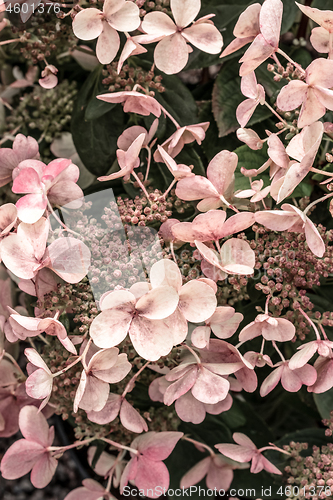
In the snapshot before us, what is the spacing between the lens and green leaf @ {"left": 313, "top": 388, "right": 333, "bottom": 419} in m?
0.63

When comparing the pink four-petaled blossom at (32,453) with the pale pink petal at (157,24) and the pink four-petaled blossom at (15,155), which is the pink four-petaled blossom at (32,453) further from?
the pale pink petal at (157,24)

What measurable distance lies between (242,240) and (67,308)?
20cm

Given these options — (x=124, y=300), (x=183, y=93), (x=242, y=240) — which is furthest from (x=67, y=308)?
(x=183, y=93)

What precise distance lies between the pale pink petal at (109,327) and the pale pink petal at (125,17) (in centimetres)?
30

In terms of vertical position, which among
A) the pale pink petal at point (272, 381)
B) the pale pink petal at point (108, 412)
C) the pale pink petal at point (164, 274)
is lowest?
the pale pink petal at point (108, 412)

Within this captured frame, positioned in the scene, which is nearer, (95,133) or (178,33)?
(178,33)

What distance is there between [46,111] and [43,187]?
28 cm

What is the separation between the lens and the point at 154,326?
425 millimetres

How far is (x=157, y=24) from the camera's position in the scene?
1.58 ft

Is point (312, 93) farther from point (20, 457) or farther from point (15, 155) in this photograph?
point (20, 457)

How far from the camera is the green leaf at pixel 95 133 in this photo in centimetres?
64

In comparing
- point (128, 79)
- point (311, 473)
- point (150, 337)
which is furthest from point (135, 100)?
point (311, 473)

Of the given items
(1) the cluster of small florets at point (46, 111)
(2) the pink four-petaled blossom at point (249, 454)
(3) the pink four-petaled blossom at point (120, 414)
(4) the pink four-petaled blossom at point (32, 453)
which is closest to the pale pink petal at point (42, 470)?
(4) the pink four-petaled blossom at point (32, 453)

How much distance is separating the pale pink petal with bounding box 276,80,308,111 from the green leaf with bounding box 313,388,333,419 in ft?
1.37
